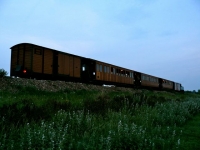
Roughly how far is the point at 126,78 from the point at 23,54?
1963cm

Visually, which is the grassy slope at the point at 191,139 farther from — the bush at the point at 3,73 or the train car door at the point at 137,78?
the train car door at the point at 137,78

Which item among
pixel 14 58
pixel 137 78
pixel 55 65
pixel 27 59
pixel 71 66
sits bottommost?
pixel 137 78

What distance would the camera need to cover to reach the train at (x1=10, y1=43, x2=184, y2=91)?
1895 centimetres

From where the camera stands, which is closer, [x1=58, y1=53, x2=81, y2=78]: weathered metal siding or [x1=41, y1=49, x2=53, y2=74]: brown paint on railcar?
[x1=41, y1=49, x2=53, y2=74]: brown paint on railcar

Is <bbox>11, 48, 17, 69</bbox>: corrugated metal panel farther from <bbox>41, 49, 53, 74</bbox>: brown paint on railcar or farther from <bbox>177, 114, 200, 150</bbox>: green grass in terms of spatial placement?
<bbox>177, 114, 200, 150</bbox>: green grass

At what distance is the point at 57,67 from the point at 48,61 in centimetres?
121

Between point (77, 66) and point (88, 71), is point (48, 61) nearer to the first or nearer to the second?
point (77, 66)

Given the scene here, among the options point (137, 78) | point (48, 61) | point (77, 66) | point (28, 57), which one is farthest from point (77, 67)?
point (137, 78)

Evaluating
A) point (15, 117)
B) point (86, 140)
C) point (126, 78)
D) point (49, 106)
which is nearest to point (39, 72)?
point (49, 106)

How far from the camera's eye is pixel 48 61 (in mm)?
20328

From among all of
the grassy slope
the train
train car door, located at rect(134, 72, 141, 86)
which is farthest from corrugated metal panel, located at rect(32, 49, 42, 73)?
train car door, located at rect(134, 72, 141, 86)

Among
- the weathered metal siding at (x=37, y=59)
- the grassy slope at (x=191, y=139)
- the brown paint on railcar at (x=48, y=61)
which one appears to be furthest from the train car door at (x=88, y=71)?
the grassy slope at (x=191, y=139)

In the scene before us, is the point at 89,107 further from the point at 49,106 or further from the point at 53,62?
the point at 53,62

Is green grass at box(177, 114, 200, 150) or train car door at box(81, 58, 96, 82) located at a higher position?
train car door at box(81, 58, 96, 82)
